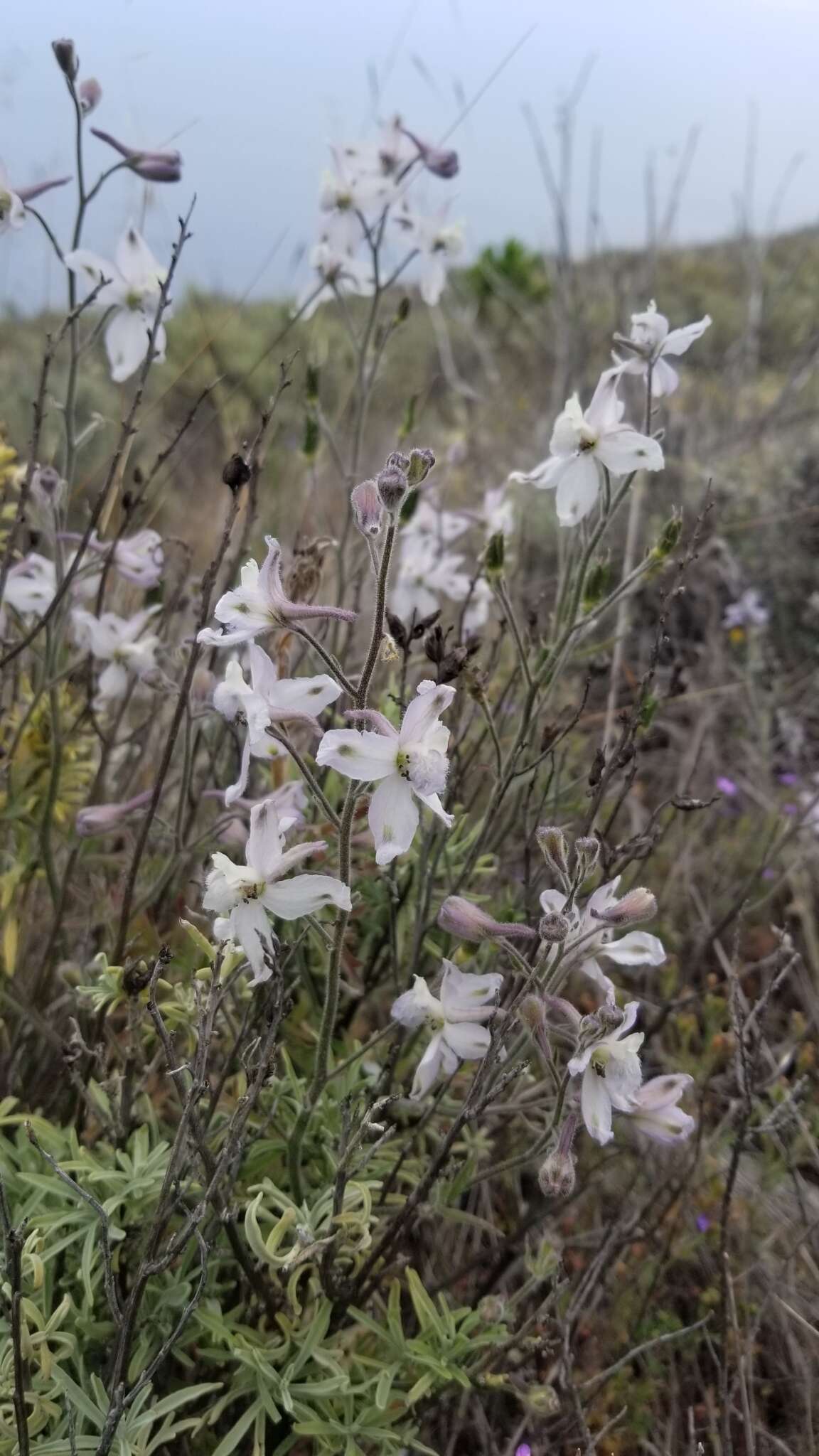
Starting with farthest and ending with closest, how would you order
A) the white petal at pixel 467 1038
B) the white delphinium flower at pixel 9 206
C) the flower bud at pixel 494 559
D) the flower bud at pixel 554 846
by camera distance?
the white delphinium flower at pixel 9 206
the flower bud at pixel 494 559
the white petal at pixel 467 1038
the flower bud at pixel 554 846

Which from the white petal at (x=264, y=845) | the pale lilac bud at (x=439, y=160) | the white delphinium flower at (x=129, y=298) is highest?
the pale lilac bud at (x=439, y=160)

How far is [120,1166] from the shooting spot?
1.42 m

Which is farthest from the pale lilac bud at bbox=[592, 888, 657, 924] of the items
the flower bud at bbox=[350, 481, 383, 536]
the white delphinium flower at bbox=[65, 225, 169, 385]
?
the white delphinium flower at bbox=[65, 225, 169, 385]

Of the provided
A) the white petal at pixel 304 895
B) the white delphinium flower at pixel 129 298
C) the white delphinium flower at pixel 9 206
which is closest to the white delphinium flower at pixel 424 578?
the white delphinium flower at pixel 129 298

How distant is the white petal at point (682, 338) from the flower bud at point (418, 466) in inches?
21.1

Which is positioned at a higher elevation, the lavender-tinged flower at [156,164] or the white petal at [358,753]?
the lavender-tinged flower at [156,164]

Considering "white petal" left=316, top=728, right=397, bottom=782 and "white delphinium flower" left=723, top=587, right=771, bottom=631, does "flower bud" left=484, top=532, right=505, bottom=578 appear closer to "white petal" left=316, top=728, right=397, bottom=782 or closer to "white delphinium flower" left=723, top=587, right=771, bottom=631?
"white petal" left=316, top=728, right=397, bottom=782

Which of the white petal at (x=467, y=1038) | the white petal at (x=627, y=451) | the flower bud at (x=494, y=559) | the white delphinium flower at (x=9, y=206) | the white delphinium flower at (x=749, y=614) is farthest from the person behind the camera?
the white delphinium flower at (x=749, y=614)

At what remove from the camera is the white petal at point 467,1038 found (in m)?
1.21

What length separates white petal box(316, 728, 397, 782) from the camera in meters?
1.00

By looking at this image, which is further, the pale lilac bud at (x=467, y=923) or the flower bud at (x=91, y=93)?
the flower bud at (x=91, y=93)

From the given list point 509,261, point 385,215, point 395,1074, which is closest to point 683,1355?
point 395,1074

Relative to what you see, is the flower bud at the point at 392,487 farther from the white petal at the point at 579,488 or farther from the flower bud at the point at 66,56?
the flower bud at the point at 66,56

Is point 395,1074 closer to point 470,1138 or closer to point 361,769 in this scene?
point 470,1138
